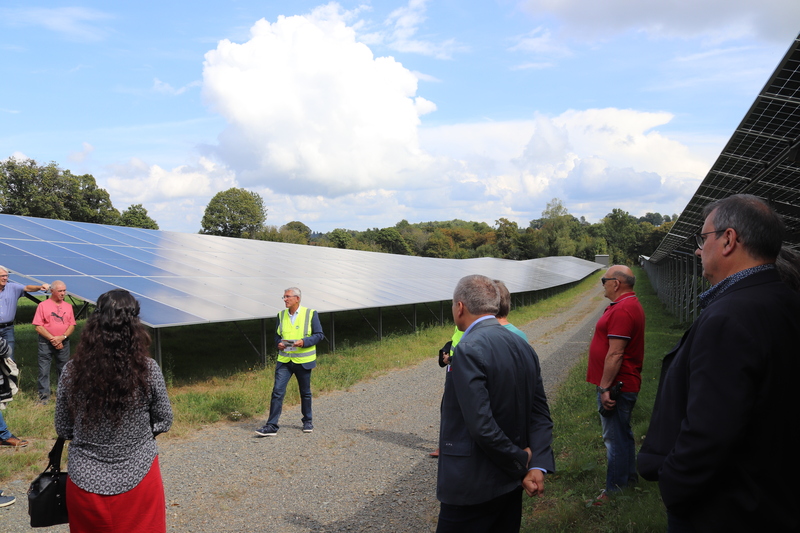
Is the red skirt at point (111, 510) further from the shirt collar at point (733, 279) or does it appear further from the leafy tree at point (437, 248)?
the leafy tree at point (437, 248)

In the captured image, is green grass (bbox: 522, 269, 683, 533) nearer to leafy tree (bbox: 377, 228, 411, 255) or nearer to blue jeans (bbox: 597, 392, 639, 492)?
blue jeans (bbox: 597, 392, 639, 492)

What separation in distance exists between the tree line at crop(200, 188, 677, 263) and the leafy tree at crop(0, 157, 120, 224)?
20391 mm

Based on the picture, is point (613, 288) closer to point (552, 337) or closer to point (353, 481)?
point (353, 481)

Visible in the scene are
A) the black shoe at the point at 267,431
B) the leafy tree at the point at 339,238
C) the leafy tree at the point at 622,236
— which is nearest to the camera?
the black shoe at the point at 267,431

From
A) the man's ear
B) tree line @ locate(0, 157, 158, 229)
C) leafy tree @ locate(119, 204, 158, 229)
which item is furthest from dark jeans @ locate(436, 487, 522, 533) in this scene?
leafy tree @ locate(119, 204, 158, 229)

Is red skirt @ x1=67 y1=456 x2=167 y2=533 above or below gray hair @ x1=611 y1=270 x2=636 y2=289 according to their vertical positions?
below

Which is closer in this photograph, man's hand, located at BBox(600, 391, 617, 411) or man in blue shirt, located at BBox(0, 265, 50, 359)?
man's hand, located at BBox(600, 391, 617, 411)

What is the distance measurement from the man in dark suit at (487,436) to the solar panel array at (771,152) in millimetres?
3858

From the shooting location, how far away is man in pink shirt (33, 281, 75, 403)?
8.12 m

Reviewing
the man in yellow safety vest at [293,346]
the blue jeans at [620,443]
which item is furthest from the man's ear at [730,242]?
the man in yellow safety vest at [293,346]

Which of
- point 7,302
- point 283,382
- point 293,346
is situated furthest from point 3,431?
point 293,346

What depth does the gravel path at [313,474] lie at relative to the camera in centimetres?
482

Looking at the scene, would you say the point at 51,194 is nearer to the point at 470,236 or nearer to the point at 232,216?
the point at 232,216

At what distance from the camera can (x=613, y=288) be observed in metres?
4.62
